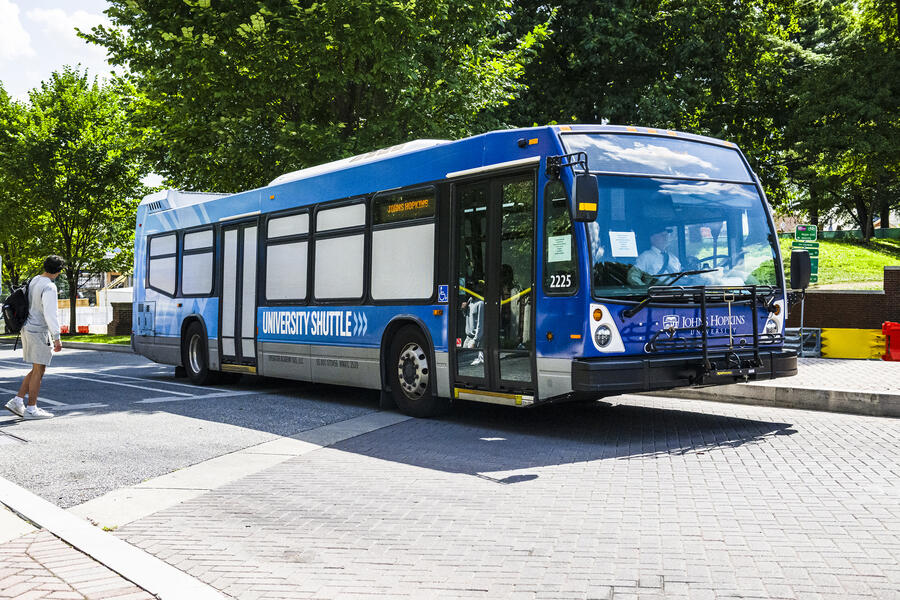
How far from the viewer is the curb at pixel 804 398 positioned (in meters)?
10.7

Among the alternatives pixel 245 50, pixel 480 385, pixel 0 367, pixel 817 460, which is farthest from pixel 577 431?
pixel 0 367

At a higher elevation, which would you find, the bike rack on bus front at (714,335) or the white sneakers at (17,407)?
the bike rack on bus front at (714,335)

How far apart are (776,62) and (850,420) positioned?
63.3 feet

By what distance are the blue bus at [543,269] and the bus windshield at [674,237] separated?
0.02m

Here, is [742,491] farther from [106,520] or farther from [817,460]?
[106,520]

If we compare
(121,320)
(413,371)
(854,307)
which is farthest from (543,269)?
(121,320)

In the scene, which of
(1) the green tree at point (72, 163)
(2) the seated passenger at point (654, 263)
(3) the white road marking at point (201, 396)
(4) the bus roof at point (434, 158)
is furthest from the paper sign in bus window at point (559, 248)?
(1) the green tree at point (72, 163)

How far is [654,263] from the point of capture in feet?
28.6

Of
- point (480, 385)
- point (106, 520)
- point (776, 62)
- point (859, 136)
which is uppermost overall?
point (776, 62)

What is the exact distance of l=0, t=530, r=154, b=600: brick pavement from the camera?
4.25 metres

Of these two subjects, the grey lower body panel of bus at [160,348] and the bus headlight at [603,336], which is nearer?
the bus headlight at [603,336]

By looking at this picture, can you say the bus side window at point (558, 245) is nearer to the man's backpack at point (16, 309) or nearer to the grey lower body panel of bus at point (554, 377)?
the grey lower body panel of bus at point (554, 377)

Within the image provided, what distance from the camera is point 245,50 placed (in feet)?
63.7

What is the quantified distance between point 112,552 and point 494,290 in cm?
529
